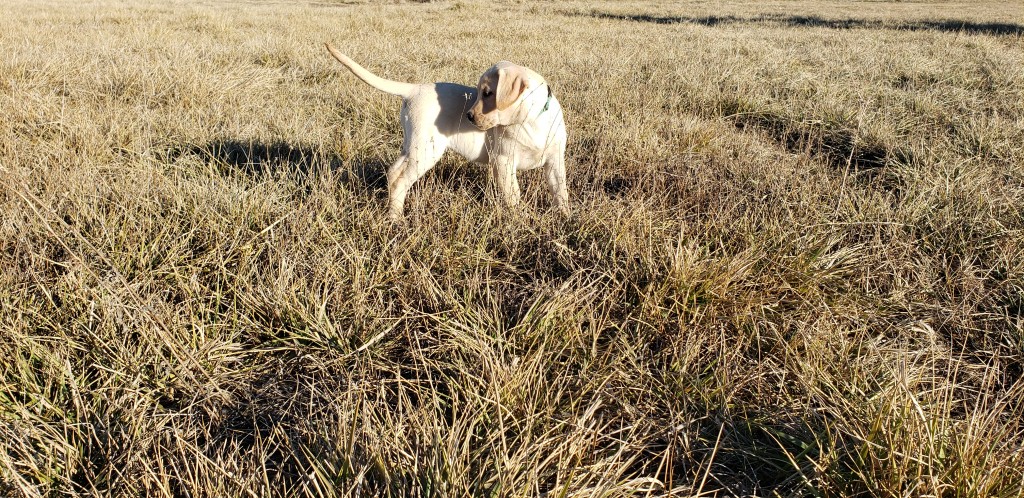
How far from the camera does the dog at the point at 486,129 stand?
2500mm

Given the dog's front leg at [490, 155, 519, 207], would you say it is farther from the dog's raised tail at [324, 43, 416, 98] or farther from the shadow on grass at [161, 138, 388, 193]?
the shadow on grass at [161, 138, 388, 193]

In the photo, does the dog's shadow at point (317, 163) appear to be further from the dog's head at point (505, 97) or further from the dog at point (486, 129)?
the dog's head at point (505, 97)

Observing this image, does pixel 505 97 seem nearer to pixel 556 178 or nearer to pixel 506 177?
pixel 506 177

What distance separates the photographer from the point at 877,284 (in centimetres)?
211

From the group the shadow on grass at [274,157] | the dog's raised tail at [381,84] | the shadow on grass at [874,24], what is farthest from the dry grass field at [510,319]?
the shadow on grass at [874,24]

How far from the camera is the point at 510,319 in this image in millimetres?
1792

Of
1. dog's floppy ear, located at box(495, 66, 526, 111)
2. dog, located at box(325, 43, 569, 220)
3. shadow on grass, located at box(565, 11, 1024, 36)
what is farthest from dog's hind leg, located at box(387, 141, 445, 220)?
shadow on grass, located at box(565, 11, 1024, 36)

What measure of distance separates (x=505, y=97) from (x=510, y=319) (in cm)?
109

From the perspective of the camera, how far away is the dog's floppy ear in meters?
2.41

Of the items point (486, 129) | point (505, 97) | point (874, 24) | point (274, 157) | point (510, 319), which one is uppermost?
point (874, 24)

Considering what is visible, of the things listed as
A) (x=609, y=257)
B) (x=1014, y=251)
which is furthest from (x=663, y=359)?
(x=1014, y=251)

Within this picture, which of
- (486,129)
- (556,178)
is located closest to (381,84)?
(486,129)

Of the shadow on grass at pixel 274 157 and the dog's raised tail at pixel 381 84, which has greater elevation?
the dog's raised tail at pixel 381 84

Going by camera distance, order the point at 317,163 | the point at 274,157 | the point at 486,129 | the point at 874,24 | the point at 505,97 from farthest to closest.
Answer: the point at 874,24 → the point at 274,157 → the point at 317,163 → the point at 486,129 → the point at 505,97
